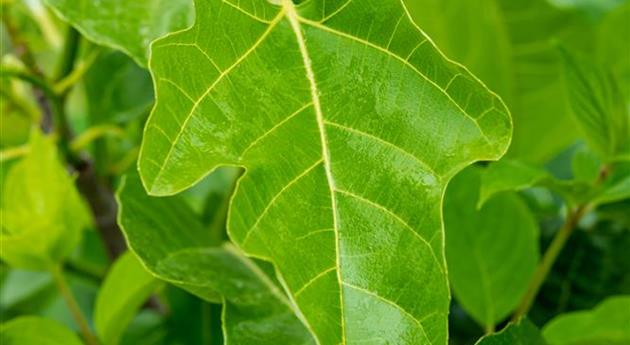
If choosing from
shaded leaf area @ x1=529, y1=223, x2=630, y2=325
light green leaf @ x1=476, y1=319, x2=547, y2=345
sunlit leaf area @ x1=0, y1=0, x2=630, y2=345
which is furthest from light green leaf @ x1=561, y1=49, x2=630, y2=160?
shaded leaf area @ x1=529, y1=223, x2=630, y2=325

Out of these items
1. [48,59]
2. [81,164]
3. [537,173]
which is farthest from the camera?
[48,59]

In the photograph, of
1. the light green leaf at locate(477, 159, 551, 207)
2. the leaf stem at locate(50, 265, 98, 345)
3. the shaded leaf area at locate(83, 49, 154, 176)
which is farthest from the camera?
the shaded leaf area at locate(83, 49, 154, 176)

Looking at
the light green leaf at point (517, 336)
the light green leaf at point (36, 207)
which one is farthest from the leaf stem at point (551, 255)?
the light green leaf at point (36, 207)

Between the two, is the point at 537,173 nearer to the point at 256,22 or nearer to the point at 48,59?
the point at 256,22

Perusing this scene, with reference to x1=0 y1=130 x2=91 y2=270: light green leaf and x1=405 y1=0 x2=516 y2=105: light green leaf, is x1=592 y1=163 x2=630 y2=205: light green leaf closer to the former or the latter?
x1=405 y1=0 x2=516 y2=105: light green leaf

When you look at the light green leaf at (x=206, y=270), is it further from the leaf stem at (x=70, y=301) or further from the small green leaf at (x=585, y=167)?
the small green leaf at (x=585, y=167)

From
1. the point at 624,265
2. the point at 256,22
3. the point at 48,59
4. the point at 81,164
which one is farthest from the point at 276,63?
the point at 48,59
